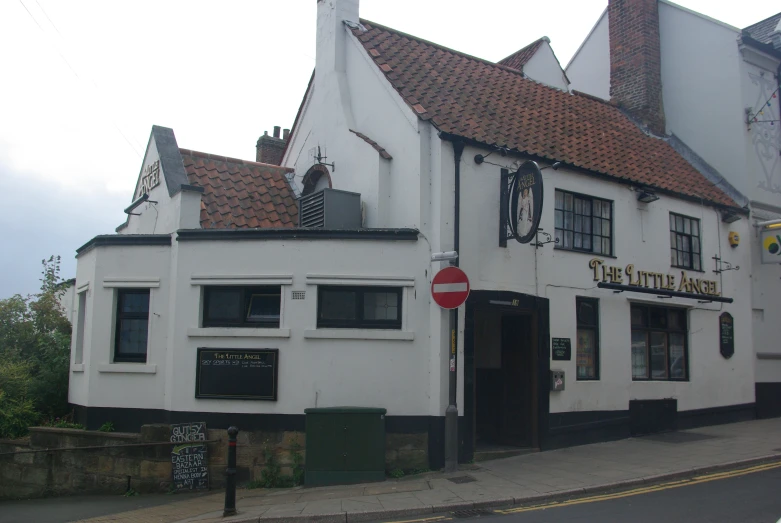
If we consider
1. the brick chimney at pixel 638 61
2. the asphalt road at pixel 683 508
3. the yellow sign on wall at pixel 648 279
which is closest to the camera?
the asphalt road at pixel 683 508

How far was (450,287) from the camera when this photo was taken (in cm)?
1038

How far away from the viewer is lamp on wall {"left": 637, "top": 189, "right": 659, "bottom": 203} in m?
14.3

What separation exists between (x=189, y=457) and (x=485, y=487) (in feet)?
15.7

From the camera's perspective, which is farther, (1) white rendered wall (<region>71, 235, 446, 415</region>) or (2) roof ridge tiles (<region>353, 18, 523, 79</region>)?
(2) roof ridge tiles (<region>353, 18, 523, 79</region>)

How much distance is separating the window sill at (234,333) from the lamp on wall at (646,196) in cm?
830

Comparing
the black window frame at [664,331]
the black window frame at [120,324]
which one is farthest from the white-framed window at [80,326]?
the black window frame at [664,331]

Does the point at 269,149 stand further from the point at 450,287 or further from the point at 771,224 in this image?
the point at 771,224

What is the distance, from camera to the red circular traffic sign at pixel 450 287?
10.3 meters

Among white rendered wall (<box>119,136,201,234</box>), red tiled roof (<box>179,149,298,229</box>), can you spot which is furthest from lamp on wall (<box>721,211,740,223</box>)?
white rendered wall (<box>119,136,201,234</box>)

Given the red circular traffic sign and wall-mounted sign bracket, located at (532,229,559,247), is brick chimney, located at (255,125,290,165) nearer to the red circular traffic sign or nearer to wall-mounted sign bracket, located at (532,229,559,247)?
wall-mounted sign bracket, located at (532,229,559,247)

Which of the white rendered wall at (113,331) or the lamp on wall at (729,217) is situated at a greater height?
the lamp on wall at (729,217)

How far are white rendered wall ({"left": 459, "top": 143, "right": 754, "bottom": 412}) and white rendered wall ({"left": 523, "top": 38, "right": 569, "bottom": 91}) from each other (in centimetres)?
570

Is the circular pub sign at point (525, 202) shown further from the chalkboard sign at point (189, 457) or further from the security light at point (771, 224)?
the security light at point (771, 224)

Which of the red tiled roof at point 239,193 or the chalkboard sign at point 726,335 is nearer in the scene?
the red tiled roof at point 239,193
